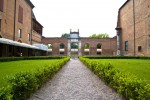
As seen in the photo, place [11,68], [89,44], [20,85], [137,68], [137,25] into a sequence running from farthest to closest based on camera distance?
[89,44], [137,25], [137,68], [11,68], [20,85]

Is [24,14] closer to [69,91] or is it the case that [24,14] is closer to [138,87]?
[69,91]

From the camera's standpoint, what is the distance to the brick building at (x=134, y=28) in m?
31.7

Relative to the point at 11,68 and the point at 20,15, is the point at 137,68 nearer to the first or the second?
the point at 11,68

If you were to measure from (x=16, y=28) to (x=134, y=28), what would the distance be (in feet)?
68.9

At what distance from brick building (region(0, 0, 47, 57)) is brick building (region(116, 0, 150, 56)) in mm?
17901

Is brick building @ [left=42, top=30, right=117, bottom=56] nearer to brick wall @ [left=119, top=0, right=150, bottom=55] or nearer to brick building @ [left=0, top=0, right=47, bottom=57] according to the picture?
brick wall @ [left=119, top=0, right=150, bottom=55]

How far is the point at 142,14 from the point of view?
109ft

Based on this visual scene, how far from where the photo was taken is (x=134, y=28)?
36594 millimetres

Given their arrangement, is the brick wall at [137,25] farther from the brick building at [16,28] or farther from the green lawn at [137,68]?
the brick building at [16,28]

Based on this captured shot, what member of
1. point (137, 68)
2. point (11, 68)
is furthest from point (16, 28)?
point (137, 68)

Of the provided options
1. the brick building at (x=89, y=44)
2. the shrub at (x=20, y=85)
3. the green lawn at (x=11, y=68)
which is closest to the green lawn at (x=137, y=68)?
the shrub at (x=20, y=85)

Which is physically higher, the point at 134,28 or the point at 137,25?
the point at 137,25

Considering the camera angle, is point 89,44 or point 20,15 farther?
point 89,44

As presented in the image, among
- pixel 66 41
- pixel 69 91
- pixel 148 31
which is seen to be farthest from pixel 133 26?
pixel 69 91
